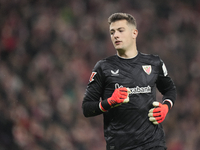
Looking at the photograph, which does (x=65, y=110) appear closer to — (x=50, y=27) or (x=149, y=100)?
(x=50, y=27)

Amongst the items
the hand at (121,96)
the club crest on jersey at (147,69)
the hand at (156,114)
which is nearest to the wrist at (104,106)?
the hand at (121,96)

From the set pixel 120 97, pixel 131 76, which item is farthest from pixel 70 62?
pixel 120 97

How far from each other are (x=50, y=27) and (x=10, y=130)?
3.06m

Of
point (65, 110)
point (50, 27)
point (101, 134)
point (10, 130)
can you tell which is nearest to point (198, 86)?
point (101, 134)

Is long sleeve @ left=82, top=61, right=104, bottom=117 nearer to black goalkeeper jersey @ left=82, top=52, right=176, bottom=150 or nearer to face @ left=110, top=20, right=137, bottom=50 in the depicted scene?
black goalkeeper jersey @ left=82, top=52, right=176, bottom=150

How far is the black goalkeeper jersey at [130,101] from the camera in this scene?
2.83m

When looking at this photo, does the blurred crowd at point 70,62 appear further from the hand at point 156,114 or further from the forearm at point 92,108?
the hand at point 156,114

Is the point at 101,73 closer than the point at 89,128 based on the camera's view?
Yes

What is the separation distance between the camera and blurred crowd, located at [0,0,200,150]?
6270 mm

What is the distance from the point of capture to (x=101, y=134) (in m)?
6.80

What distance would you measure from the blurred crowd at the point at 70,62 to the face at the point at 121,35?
140 inches

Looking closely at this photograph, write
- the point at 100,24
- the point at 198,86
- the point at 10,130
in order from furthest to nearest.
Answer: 1. the point at 100,24
2. the point at 198,86
3. the point at 10,130

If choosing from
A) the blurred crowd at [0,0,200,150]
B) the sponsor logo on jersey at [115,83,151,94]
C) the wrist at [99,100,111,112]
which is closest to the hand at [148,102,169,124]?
the sponsor logo on jersey at [115,83,151,94]

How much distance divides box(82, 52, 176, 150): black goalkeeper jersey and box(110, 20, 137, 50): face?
0.50ft
